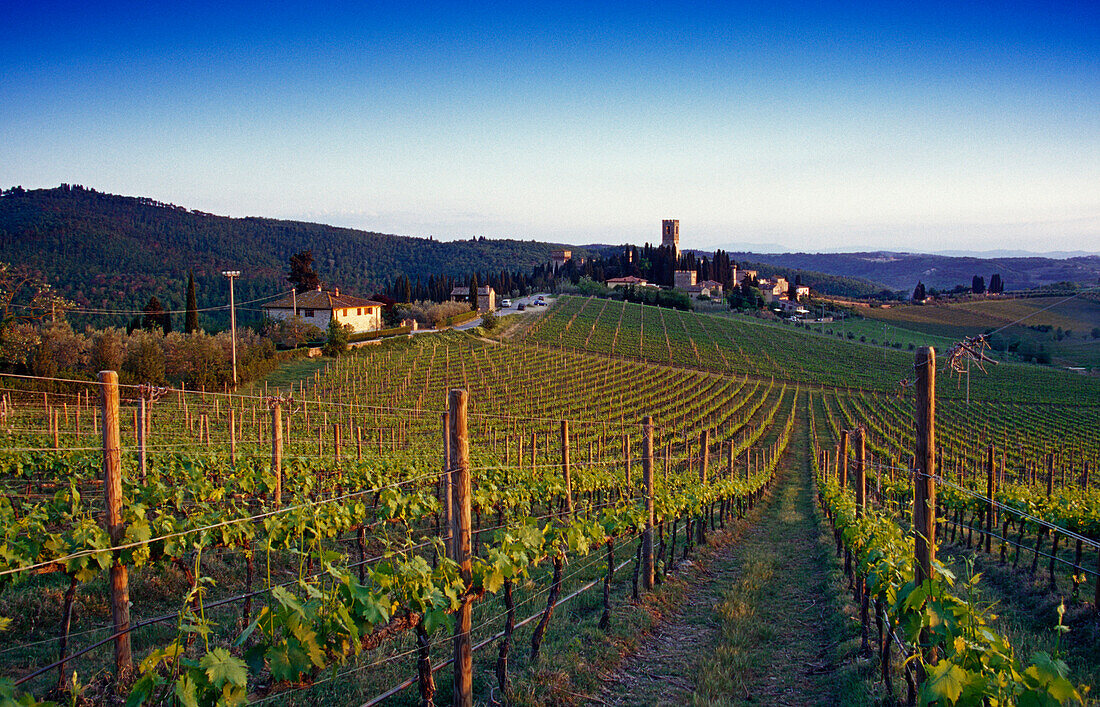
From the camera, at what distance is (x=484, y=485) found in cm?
882

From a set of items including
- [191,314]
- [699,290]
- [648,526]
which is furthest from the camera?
[699,290]

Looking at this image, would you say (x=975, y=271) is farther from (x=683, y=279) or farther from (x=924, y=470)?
(x=924, y=470)

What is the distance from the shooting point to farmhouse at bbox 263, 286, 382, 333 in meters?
53.4

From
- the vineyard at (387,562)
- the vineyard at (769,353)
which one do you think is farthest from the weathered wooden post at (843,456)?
the vineyard at (769,353)

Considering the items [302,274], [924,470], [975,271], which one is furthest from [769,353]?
[975,271]

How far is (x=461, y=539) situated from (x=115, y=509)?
2239mm

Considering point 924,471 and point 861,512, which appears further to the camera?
point 861,512

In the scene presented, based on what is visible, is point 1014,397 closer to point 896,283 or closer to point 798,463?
point 798,463

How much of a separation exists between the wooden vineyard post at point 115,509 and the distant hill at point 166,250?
58575mm

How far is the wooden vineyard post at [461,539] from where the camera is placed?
13.4 ft

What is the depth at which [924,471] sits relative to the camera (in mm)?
4016

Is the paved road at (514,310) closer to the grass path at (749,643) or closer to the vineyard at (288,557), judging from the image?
the vineyard at (288,557)

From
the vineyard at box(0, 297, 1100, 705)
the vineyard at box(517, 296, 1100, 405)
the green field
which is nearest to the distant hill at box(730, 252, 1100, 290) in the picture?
the green field

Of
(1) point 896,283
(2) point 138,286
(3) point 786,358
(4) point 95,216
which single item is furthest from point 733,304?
(1) point 896,283
